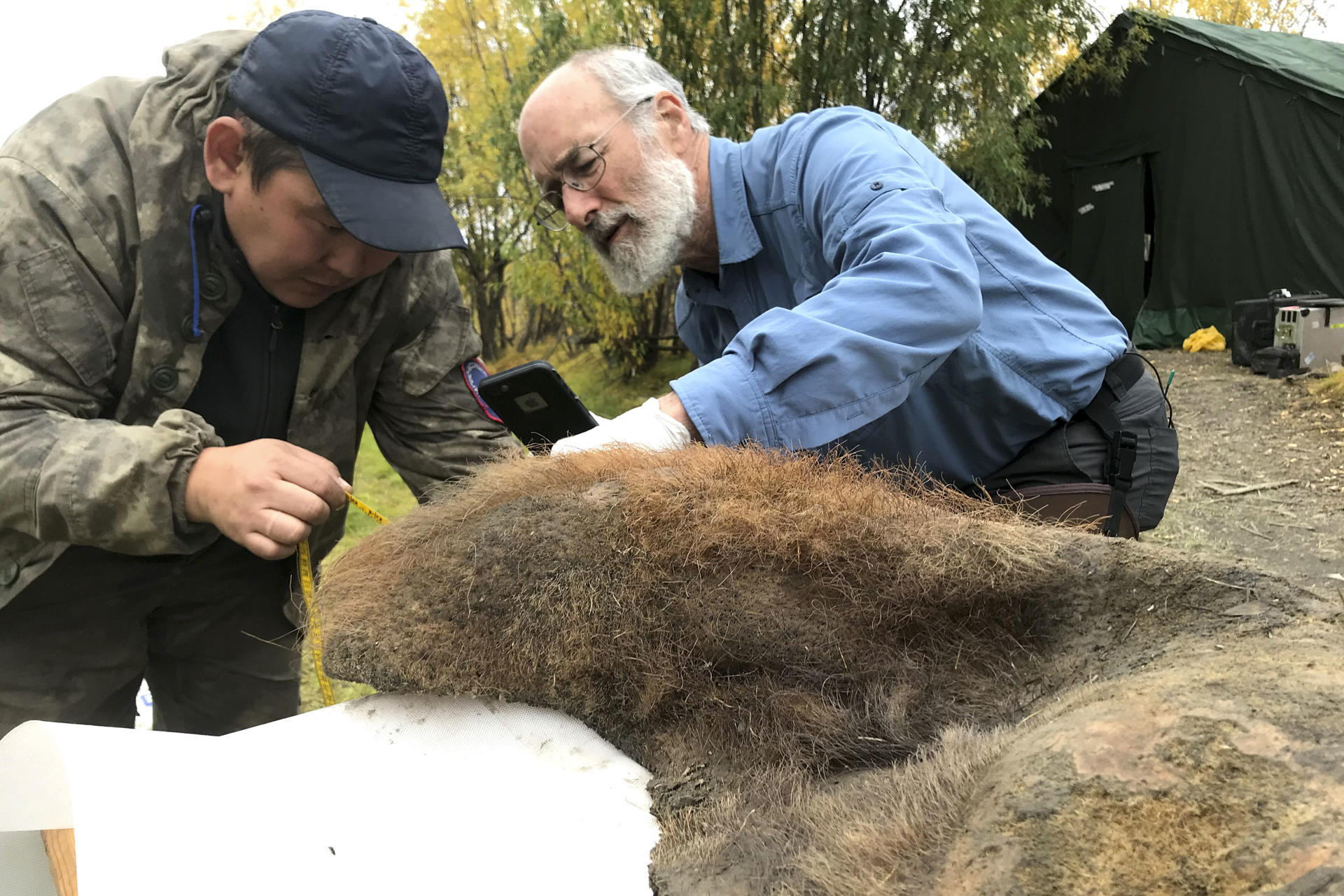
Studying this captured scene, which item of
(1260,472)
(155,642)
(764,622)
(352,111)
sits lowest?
(1260,472)

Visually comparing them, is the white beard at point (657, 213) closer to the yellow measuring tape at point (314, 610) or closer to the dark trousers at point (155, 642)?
the yellow measuring tape at point (314, 610)

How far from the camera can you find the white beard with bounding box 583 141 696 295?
79.9 inches

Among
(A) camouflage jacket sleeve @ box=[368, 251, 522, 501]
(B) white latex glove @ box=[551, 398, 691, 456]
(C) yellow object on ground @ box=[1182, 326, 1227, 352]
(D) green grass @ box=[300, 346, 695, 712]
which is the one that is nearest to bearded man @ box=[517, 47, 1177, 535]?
(B) white latex glove @ box=[551, 398, 691, 456]

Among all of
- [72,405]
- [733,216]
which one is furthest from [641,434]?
[72,405]

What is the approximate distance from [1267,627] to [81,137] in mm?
2054

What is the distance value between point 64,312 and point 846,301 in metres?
1.38

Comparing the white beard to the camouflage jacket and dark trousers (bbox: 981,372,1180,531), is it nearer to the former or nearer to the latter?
the camouflage jacket

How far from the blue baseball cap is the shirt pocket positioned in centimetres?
44

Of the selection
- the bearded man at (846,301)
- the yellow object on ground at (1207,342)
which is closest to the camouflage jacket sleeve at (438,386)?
the bearded man at (846,301)

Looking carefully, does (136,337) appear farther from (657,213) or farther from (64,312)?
(657,213)

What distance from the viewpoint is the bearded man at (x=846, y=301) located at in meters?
1.28

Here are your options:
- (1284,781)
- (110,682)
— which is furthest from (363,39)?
(1284,781)

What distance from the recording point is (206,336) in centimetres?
180

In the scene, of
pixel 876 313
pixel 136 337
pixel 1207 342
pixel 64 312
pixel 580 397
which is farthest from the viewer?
pixel 1207 342
